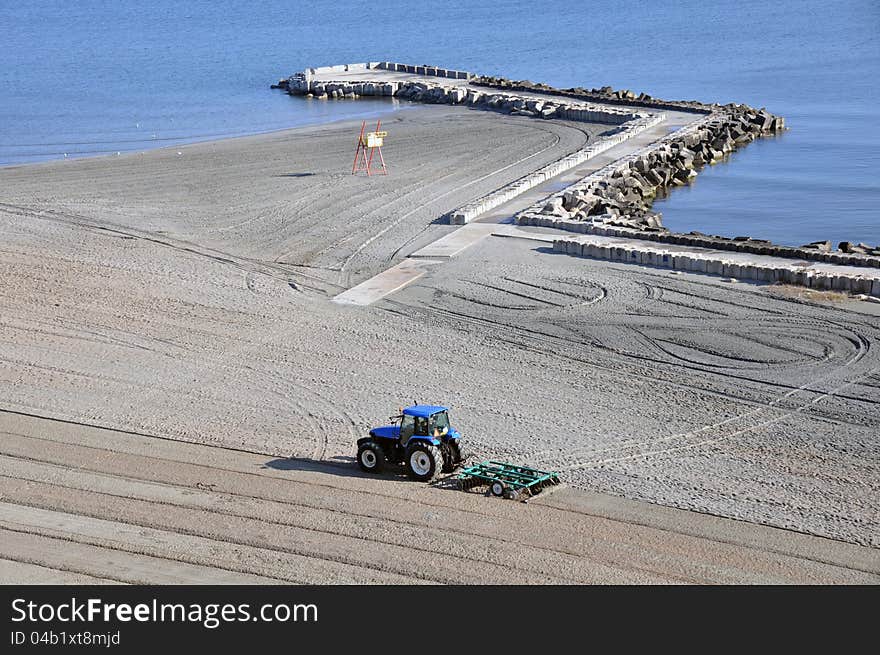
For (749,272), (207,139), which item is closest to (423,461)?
(749,272)

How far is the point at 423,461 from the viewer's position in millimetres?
14719

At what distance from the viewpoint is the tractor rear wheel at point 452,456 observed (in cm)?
1490

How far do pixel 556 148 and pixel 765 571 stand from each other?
91.1 feet

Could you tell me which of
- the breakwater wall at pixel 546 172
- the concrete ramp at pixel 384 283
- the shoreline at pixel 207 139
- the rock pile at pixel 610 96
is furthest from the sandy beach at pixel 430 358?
the rock pile at pixel 610 96

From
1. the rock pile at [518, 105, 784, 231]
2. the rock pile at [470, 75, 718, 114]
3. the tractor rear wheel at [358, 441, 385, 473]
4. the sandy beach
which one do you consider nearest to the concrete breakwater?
the rock pile at [470, 75, 718, 114]

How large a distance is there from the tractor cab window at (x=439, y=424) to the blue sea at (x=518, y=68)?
57.8ft

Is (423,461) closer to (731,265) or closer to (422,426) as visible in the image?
(422,426)

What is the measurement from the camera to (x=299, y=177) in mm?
34844

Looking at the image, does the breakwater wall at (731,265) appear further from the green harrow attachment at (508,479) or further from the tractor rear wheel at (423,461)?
the tractor rear wheel at (423,461)

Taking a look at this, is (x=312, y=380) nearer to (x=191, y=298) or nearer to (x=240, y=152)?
(x=191, y=298)

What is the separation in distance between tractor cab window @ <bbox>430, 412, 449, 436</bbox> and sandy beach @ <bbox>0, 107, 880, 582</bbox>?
758 mm

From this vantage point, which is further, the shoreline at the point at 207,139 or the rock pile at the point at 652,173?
the shoreline at the point at 207,139

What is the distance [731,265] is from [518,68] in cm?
4701

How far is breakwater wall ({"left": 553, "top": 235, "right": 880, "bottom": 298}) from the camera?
22312mm
